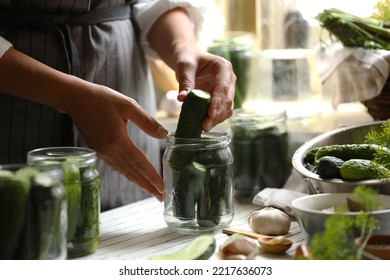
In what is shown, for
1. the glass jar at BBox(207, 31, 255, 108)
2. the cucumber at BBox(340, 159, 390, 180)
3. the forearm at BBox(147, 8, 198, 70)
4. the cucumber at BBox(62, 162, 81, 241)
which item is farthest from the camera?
the glass jar at BBox(207, 31, 255, 108)

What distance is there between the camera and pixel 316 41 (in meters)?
2.01

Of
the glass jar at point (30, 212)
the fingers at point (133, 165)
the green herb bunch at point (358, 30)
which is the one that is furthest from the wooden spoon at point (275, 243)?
the green herb bunch at point (358, 30)

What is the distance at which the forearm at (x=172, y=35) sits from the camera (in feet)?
5.21

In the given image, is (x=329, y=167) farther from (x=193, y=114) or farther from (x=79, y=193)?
(x=79, y=193)

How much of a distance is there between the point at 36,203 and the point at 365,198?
0.46 meters

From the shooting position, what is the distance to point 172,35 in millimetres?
1632

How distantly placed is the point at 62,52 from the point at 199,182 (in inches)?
16.7

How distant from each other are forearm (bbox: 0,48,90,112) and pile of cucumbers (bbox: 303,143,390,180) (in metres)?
0.43

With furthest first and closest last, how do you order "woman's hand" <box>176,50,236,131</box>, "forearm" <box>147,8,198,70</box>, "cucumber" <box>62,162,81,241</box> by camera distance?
"forearm" <box>147,8,198,70</box> < "woman's hand" <box>176,50,236,131</box> < "cucumber" <box>62,162,81,241</box>

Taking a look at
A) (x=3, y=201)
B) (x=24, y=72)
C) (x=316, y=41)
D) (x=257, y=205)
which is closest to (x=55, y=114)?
(x=24, y=72)

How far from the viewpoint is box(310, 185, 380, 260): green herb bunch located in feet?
3.35

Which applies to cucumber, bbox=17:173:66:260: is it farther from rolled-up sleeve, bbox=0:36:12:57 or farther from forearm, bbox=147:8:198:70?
forearm, bbox=147:8:198:70

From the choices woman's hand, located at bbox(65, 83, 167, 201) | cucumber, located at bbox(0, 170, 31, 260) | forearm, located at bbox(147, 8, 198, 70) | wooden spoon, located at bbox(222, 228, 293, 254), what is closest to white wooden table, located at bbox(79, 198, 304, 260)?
wooden spoon, located at bbox(222, 228, 293, 254)
